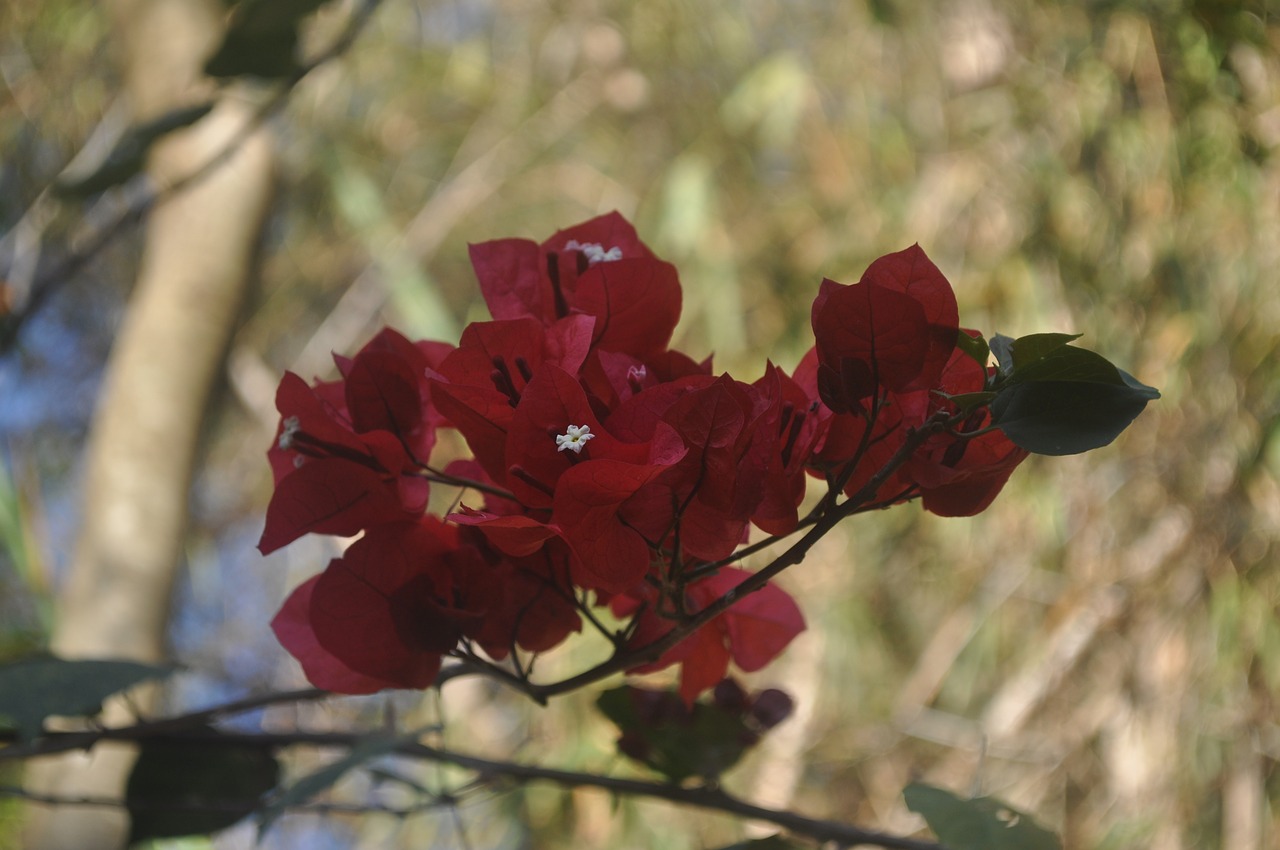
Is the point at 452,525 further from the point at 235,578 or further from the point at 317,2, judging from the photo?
the point at 235,578

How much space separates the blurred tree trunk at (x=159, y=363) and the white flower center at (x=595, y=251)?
865 mm

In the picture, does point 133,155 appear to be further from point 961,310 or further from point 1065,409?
point 961,310

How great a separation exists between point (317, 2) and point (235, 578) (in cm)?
293

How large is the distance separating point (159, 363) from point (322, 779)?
1.29m

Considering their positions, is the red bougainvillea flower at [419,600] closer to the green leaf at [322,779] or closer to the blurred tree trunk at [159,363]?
the green leaf at [322,779]

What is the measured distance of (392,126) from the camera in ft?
10.2

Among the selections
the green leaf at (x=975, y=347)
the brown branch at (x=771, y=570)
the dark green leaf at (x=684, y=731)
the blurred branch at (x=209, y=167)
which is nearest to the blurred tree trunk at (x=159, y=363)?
the blurred branch at (x=209, y=167)

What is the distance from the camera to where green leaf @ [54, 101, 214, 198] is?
0.65 metres

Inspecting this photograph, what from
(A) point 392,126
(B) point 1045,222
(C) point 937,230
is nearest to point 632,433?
(B) point 1045,222

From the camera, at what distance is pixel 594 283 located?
1.23 ft

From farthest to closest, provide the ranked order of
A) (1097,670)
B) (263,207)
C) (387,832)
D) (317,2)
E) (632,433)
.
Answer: (387,832)
(1097,670)
(263,207)
(317,2)
(632,433)

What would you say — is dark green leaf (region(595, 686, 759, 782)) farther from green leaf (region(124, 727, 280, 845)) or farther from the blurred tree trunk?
the blurred tree trunk

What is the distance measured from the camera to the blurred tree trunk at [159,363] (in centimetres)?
126

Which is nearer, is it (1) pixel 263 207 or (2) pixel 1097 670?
(1) pixel 263 207
